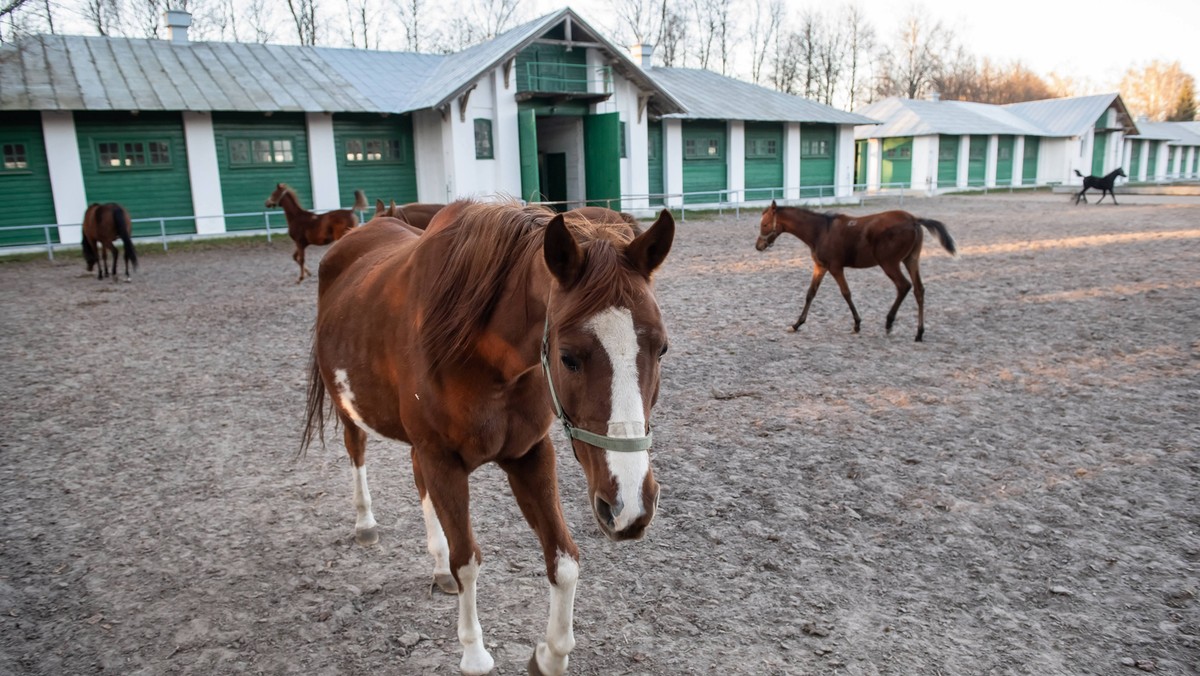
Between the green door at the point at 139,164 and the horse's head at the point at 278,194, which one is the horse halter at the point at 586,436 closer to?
the horse's head at the point at 278,194

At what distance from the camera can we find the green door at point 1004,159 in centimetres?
4247

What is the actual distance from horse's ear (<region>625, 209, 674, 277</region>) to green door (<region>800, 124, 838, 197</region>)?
29275 millimetres

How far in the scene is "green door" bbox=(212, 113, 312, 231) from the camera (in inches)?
772

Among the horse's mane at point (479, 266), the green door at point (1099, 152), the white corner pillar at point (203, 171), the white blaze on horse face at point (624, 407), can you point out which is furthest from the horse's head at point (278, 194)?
the green door at point (1099, 152)

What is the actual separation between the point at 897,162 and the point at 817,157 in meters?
12.4

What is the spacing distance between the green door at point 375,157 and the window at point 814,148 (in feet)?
54.4

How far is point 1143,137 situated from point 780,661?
65282mm

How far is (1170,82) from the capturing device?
3159 inches

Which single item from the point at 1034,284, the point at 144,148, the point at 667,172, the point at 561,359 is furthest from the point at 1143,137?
the point at 561,359

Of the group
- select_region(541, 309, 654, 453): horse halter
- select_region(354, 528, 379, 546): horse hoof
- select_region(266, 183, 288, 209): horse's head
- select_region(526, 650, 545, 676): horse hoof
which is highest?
select_region(266, 183, 288, 209): horse's head

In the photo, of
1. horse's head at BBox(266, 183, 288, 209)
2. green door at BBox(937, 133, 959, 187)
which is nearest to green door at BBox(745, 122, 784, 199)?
green door at BBox(937, 133, 959, 187)

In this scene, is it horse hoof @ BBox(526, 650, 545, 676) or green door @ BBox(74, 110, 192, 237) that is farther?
green door @ BBox(74, 110, 192, 237)

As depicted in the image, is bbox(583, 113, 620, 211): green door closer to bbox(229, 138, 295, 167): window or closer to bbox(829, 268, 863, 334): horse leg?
bbox(229, 138, 295, 167): window

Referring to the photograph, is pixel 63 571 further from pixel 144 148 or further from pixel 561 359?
pixel 144 148
